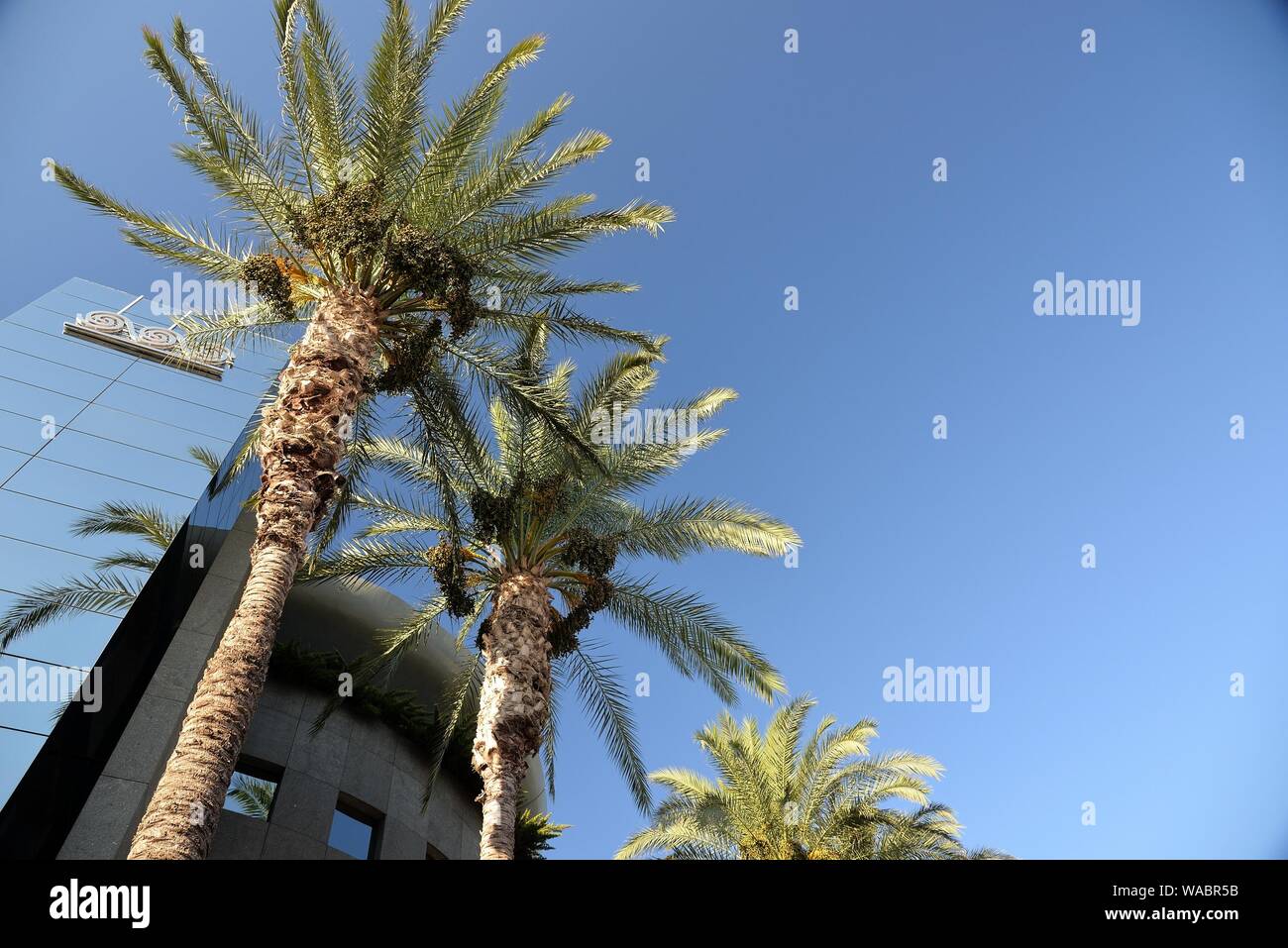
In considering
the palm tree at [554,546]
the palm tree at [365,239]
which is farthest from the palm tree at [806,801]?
the palm tree at [365,239]

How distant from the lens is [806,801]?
57.9ft

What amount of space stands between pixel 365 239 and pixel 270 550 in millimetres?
3757

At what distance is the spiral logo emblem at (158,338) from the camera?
23.6 meters

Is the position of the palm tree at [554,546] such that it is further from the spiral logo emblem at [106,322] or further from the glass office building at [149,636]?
the spiral logo emblem at [106,322]

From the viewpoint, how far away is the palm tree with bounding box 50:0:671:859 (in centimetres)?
1019

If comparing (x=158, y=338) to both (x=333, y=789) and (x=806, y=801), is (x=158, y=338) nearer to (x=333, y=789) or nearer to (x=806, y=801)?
(x=333, y=789)

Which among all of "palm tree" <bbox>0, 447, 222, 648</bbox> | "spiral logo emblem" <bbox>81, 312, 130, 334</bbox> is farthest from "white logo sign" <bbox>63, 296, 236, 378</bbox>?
"palm tree" <bbox>0, 447, 222, 648</bbox>

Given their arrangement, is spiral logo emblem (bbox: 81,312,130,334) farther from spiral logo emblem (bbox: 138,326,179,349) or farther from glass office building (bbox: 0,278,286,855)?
spiral logo emblem (bbox: 138,326,179,349)

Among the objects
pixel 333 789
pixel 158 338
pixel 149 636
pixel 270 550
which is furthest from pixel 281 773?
pixel 158 338

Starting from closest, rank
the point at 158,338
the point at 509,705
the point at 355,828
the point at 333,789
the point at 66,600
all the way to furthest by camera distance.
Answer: the point at 509,705
the point at 66,600
the point at 333,789
the point at 355,828
the point at 158,338

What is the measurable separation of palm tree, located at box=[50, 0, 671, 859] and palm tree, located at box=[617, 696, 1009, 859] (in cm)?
955

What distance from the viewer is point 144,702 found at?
50.1 ft
